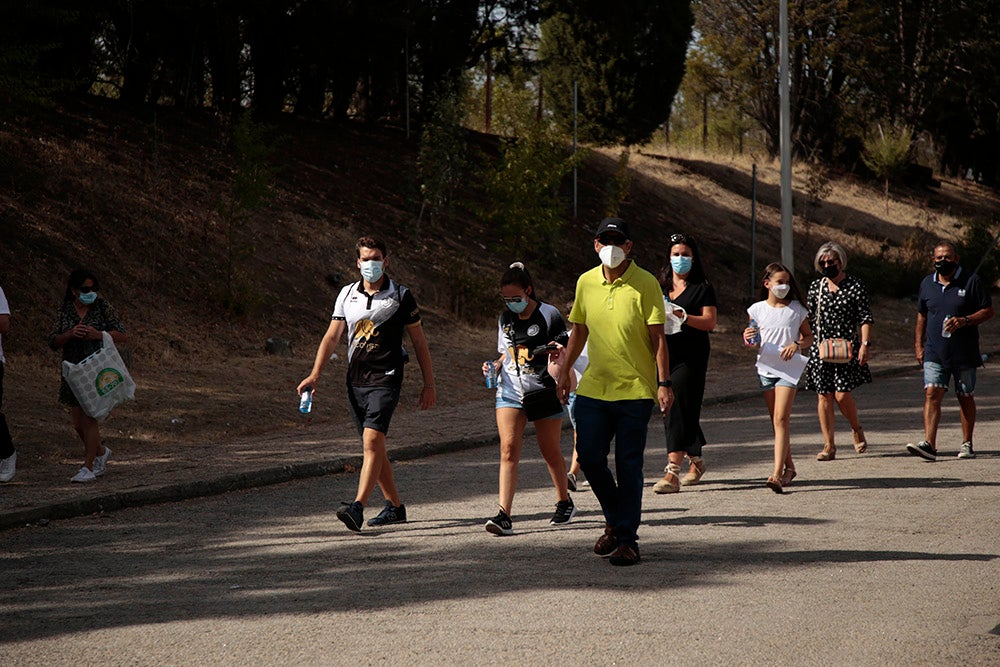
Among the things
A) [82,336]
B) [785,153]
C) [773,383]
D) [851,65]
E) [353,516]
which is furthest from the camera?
[851,65]

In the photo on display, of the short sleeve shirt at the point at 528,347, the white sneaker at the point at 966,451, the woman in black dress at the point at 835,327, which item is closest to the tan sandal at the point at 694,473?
the woman in black dress at the point at 835,327

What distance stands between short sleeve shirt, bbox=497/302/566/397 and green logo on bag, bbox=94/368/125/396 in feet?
12.4

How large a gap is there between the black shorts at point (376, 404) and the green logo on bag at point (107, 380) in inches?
117

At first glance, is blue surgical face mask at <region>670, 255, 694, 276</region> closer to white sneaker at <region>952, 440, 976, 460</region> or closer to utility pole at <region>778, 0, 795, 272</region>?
white sneaker at <region>952, 440, 976, 460</region>

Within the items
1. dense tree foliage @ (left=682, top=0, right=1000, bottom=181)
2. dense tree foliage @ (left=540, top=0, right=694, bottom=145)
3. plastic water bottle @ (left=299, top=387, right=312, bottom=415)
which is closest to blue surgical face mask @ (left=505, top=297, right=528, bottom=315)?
plastic water bottle @ (left=299, top=387, right=312, bottom=415)

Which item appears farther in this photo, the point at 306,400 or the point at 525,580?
the point at 306,400

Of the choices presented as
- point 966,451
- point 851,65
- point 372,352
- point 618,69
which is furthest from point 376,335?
point 851,65

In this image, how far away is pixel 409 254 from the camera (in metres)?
26.8

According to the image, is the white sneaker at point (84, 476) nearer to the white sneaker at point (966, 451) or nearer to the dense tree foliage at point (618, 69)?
the white sneaker at point (966, 451)

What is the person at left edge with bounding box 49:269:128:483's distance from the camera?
34.0ft

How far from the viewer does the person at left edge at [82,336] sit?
1038cm

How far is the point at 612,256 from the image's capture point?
714 centimetres

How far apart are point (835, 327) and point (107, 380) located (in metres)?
6.36

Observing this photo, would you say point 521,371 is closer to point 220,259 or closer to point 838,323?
point 838,323
